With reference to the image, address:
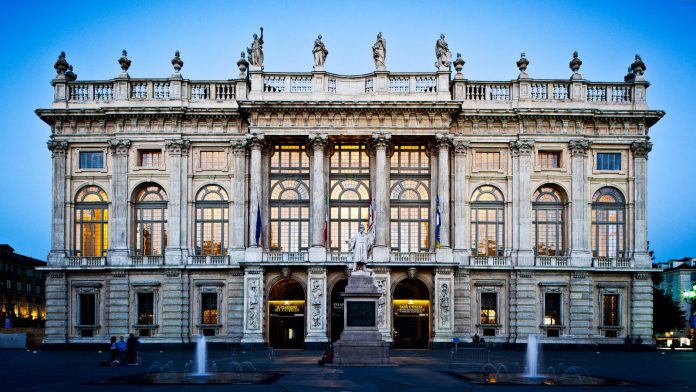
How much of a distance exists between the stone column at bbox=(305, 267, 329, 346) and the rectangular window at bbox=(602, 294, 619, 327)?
19.6 m

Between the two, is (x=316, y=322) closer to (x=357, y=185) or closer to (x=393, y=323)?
(x=393, y=323)

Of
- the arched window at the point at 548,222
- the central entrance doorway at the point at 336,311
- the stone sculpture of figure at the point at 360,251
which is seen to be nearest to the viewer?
the stone sculpture of figure at the point at 360,251

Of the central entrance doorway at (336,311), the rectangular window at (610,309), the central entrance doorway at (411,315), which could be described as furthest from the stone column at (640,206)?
the central entrance doorway at (336,311)

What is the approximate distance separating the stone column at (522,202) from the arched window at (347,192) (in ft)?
33.9

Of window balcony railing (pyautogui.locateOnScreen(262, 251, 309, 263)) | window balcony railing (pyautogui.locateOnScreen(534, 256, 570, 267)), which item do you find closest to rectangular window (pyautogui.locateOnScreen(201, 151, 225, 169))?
window balcony railing (pyautogui.locateOnScreen(262, 251, 309, 263))

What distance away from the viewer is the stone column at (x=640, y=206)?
188 feet

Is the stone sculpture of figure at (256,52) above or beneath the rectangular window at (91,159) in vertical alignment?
above

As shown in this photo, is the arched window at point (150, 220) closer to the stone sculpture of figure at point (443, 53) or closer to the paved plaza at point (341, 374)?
the paved plaza at point (341, 374)

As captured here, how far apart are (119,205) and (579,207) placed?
3206 cm

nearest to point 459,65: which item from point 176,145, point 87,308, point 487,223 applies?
point 487,223

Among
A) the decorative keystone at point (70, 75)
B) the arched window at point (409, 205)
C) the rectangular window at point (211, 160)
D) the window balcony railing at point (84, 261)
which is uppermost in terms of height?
the decorative keystone at point (70, 75)

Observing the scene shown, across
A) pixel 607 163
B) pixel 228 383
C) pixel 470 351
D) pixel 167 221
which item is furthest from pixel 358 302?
pixel 607 163

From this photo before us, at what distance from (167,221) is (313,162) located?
11.1 m

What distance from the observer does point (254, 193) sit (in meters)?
56.0
